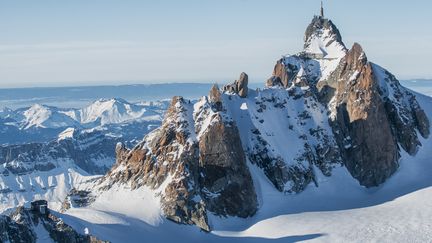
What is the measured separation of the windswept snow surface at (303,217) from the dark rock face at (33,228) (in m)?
3.60

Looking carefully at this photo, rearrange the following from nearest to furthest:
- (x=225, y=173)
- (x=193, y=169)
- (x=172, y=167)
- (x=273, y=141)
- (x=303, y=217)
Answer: (x=303, y=217), (x=172, y=167), (x=193, y=169), (x=225, y=173), (x=273, y=141)

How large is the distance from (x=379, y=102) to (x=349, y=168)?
19289 millimetres

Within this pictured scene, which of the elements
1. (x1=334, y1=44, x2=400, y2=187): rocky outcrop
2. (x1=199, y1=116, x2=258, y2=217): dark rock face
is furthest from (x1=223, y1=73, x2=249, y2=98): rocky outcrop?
(x1=334, y1=44, x2=400, y2=187): rocky outcrop

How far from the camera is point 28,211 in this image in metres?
124

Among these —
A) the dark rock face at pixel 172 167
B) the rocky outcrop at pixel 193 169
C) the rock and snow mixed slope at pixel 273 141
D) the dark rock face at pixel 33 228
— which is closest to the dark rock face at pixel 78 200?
the rock and snow mixed slope at pixel 273 141

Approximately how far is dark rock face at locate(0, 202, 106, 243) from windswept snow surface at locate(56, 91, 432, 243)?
3.60 m

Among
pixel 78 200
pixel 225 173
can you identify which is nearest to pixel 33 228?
pixel 78 200

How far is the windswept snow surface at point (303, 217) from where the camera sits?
135 meters

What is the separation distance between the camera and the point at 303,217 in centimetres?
14850

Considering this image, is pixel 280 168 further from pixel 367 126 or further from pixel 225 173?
pixel 367 126

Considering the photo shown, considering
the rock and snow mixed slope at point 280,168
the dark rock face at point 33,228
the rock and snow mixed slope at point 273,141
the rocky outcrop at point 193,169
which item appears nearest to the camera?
the dark rock face at point 33,228

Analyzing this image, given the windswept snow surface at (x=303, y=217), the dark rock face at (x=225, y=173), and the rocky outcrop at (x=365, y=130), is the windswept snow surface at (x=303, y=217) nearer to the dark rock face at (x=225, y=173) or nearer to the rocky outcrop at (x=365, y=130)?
the dark rock face at (x=225, y=173)

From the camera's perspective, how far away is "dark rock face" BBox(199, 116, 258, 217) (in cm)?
15062

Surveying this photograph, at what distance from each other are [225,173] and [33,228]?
156 ft
